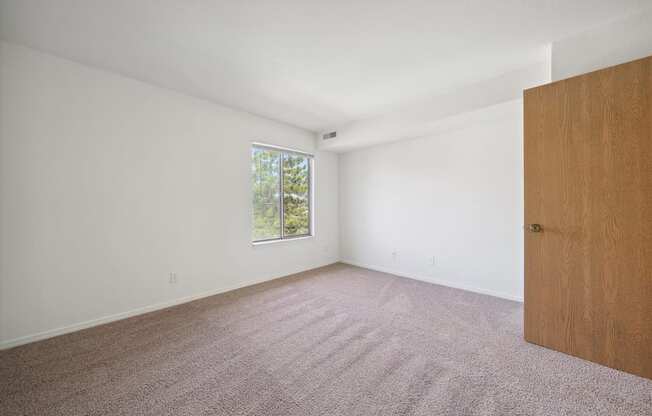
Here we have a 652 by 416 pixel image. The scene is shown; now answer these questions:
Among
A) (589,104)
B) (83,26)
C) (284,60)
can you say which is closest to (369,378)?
(589,104)

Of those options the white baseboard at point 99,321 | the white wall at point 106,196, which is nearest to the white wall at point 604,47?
the white wall at point 106,196

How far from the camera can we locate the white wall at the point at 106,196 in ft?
7.16

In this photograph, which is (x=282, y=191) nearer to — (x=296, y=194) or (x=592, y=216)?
(x=296, y=194)

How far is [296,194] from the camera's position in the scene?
14.9 feet

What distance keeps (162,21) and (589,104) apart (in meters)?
3.17

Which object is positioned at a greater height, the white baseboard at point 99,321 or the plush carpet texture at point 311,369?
the white baseboard at point 99,321

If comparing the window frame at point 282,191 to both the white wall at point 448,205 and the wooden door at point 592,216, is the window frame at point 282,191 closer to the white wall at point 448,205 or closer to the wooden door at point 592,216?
the white wall at point 448,205

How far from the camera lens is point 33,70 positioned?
7.34 feet

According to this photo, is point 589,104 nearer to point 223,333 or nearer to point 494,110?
point 494,110

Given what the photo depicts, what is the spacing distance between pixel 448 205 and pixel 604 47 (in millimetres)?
2152

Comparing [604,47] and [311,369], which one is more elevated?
[604,47]

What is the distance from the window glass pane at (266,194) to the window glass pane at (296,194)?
15 centimetres

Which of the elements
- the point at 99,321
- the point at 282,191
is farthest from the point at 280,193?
the point at 99,321

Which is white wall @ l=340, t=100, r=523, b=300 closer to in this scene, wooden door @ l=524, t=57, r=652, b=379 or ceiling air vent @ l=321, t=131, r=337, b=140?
ceiling air vent @ l=321, t=131, r=337, b=140
